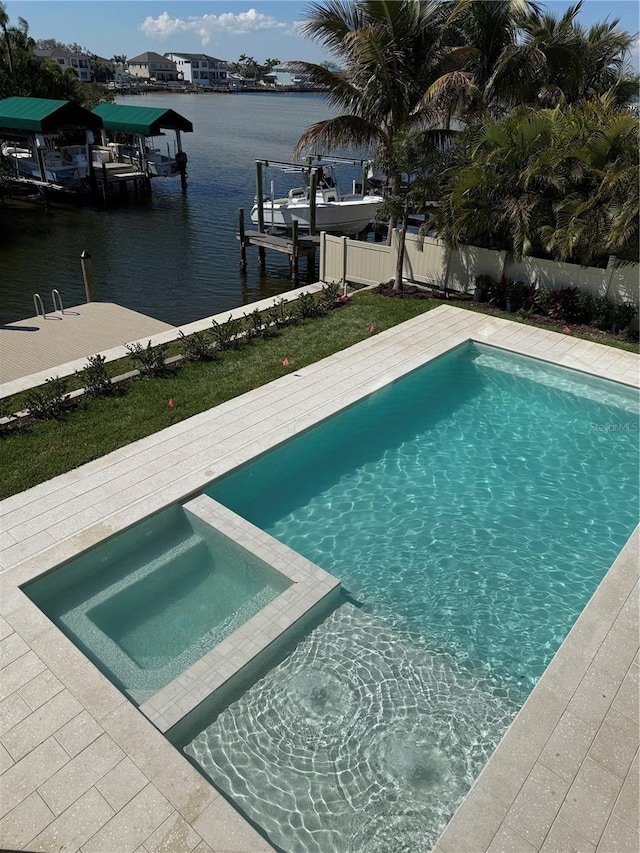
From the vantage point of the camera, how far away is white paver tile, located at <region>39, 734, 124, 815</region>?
464cm

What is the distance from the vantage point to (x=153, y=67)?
144 m

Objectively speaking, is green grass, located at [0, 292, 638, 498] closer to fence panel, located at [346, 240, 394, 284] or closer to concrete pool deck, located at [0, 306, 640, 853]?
concrete pool deck, located at [0, 306, 640, 853]

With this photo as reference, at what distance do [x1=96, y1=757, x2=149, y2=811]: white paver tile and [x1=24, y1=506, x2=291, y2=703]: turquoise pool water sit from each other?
2.89 ft

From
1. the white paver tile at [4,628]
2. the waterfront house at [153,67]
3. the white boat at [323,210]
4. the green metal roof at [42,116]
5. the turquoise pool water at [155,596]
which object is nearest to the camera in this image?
the white paver tile at [4,628]

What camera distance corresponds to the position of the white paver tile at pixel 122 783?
4628 mm

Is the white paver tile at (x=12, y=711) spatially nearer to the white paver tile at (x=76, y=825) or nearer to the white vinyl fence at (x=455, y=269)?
the white paver tile at (x=76, y=825)

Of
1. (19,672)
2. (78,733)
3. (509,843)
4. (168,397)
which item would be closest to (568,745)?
(509,843)

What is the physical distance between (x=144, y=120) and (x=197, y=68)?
141m

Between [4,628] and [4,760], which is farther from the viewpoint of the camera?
[4,628]

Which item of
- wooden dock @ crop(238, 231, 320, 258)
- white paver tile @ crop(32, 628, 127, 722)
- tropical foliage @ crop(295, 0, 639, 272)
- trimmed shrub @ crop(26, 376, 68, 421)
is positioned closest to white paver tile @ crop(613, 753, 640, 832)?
white paver tile @ crop(32, 628, 127, 722)

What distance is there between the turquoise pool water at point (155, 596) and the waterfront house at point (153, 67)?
540ft

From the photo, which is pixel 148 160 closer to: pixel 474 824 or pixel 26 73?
pixel 26 73

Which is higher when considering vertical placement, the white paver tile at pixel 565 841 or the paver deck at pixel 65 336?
the paver deck at pixel 65 336

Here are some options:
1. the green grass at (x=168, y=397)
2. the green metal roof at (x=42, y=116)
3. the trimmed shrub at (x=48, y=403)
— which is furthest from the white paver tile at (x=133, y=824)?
the green metal roof at (x=42, y=116)
